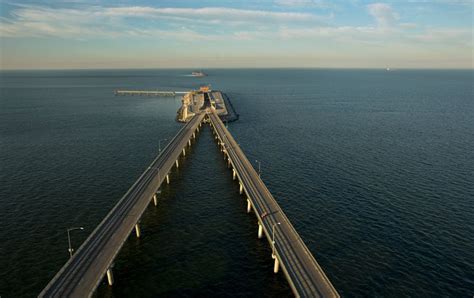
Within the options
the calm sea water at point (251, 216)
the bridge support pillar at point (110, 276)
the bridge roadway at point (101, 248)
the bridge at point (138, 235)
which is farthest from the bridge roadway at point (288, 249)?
the bridge support pillar at point (110, 276)

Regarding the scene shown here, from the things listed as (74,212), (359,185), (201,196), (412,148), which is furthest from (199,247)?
(412,148)

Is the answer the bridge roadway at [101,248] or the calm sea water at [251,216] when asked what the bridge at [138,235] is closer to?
the bridge roadway at [101,248]

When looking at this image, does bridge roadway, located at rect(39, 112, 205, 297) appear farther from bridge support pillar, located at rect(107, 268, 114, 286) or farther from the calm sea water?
the calm sea water

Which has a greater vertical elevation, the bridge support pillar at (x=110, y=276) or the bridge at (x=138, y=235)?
the bridge at (x=138, y=235)

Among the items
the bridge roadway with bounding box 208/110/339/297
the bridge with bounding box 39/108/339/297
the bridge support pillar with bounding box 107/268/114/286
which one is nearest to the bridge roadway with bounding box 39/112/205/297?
the bridge with bounding box 39/108/339/297

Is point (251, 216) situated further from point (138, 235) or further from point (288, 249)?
point (138, 235)

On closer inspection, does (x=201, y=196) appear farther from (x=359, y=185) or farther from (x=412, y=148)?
(x=412, y=148)

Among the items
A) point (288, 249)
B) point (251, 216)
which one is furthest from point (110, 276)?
point (251, 216)

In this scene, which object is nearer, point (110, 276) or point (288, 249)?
point (110, 276)

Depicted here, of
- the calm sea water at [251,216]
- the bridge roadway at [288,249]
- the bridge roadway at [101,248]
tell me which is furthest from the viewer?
the calm sea water at [251,216]
